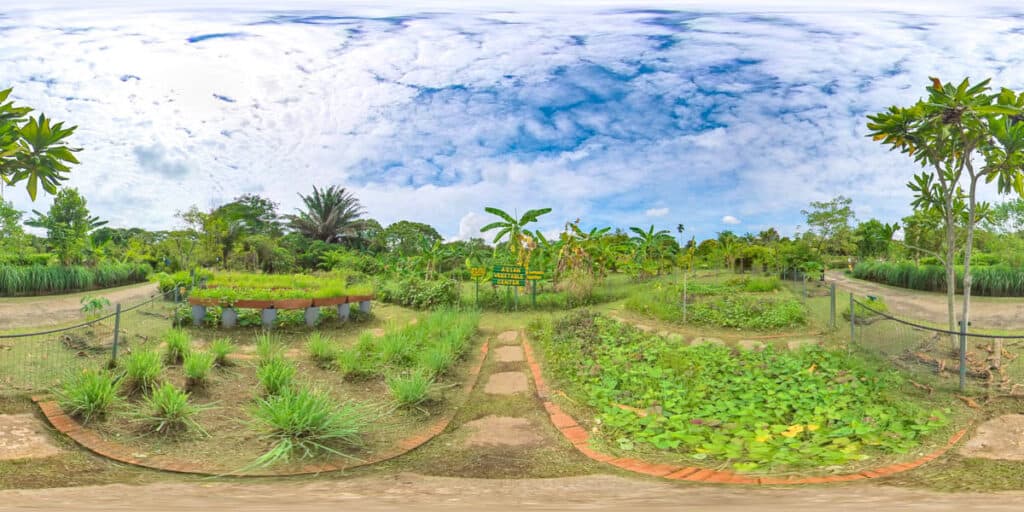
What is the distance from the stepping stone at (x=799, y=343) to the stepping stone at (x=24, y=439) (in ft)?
20.0

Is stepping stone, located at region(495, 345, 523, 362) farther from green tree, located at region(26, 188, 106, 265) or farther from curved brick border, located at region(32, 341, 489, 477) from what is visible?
green tree, located at region(26, 188, 106, 265)

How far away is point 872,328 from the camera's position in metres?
4.98

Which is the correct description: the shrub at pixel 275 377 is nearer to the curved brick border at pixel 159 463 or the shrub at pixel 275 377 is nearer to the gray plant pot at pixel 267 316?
the curved brick border at pixel 159 463

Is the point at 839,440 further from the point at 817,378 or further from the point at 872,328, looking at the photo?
the point at 872,328

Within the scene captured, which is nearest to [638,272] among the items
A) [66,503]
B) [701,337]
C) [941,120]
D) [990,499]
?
[701,337]

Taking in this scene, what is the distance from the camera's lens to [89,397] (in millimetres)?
3238

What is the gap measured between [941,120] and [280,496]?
551cm

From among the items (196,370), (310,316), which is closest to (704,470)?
(196,370)

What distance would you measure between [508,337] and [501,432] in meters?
3.15

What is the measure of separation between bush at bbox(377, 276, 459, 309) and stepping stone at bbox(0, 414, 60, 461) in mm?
5897

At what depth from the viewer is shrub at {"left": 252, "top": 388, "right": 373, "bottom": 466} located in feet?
9.02

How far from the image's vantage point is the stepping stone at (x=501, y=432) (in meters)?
3.16

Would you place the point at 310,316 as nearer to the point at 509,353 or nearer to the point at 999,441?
the point at 509,353

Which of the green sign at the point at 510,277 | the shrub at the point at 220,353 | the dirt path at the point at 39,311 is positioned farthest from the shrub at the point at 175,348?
the green sign at the point at 510,277
